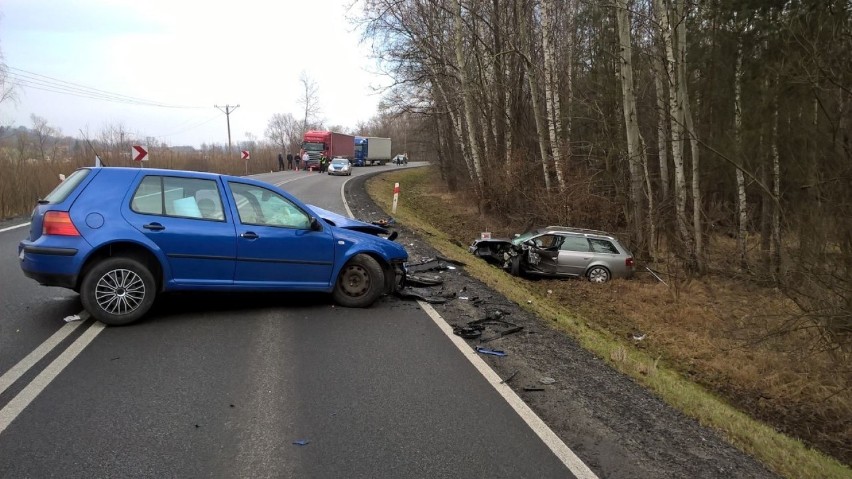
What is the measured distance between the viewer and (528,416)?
4184mm

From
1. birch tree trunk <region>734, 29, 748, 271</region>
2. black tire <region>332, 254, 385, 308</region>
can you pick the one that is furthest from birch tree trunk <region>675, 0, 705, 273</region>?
black tire <region>332, 254, 385, 308</region>

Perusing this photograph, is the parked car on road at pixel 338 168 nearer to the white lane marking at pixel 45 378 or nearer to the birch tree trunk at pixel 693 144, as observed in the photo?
the birch tree trunk at pixel 693 144

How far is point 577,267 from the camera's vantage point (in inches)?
569

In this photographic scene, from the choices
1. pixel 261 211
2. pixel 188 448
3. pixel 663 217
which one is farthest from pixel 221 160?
pixel 188 448

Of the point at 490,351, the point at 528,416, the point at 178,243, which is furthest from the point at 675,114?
the point at 178,243

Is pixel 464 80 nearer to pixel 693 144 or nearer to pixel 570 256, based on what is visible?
pixel 693 144

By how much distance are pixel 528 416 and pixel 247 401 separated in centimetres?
208

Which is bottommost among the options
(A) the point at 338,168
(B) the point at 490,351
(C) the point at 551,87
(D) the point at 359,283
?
(B) the point at 490,351

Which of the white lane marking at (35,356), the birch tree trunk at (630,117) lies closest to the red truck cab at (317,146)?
the birch tree trunk at (630,117)

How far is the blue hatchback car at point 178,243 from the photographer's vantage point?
568 cm

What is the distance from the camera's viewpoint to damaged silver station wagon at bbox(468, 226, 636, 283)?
14430mm

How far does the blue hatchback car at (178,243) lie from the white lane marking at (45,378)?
30 cm

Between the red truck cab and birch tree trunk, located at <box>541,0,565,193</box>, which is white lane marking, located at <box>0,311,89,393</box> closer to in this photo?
birch tree trunk, located at <box>541,0,565,193</box>

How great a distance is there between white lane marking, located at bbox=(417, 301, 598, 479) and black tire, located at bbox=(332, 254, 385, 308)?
1119mm
